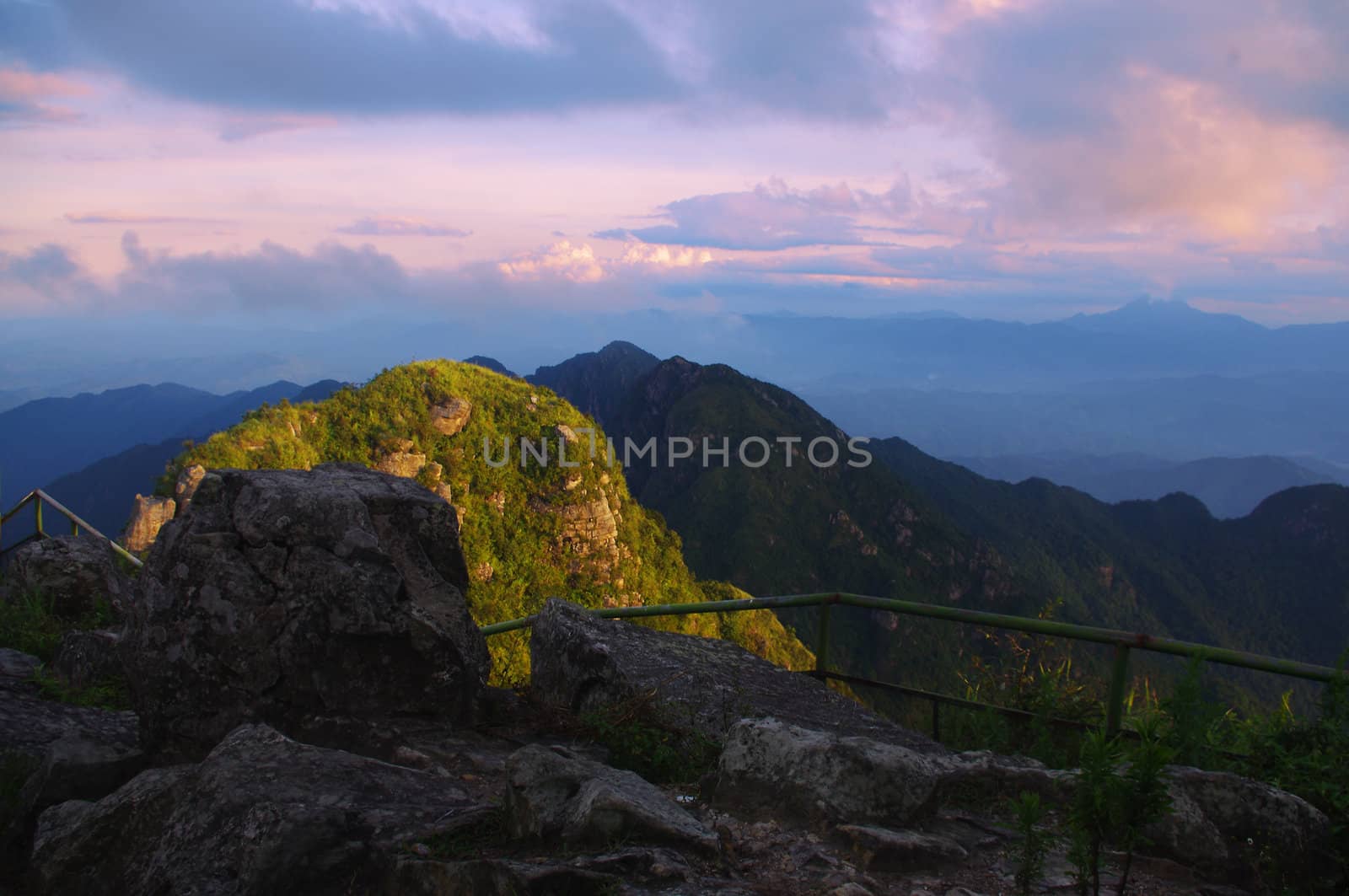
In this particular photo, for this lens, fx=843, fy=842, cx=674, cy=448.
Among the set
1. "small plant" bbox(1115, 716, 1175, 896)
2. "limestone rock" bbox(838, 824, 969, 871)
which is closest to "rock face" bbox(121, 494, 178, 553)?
"limestone rock" bbox(838, 824, 969, 871)

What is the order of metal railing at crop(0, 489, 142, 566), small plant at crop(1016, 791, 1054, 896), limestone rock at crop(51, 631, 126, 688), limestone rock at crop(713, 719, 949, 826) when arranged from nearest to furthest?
small plant at crop(1016, 791, 1054, 896), limestone rock at crop(713, 719, 949, 826), limestone rock at crop(51, 631, 126, 688), metal railing at crop(0, 489, 142, 566)

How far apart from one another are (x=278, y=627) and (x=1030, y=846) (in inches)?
158

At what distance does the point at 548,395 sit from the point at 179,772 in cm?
7495

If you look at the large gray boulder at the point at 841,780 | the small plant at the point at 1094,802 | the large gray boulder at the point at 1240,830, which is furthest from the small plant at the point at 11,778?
the large gray boulder at the point at 1240,830

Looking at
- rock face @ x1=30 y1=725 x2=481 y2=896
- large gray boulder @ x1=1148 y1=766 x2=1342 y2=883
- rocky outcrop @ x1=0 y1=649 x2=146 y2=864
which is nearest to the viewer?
rock face @ x1=30 y1=725 x2=481 y2=896

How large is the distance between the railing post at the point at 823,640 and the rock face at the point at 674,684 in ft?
0.79

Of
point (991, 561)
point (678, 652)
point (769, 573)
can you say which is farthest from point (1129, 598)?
point (678, 652)

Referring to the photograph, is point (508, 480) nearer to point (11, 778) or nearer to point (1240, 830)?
point (11, 778)

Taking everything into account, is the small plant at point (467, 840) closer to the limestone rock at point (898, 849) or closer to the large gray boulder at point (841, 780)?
the large gray boulder at point (841, 780)

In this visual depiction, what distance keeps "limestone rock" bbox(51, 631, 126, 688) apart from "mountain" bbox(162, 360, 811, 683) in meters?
49.3

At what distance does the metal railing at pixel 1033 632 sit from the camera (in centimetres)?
435

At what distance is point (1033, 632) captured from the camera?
202 inches

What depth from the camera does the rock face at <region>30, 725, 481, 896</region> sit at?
11.1ft

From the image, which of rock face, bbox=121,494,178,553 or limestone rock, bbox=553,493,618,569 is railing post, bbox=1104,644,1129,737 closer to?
rock face, bbox=121,494,178,553
